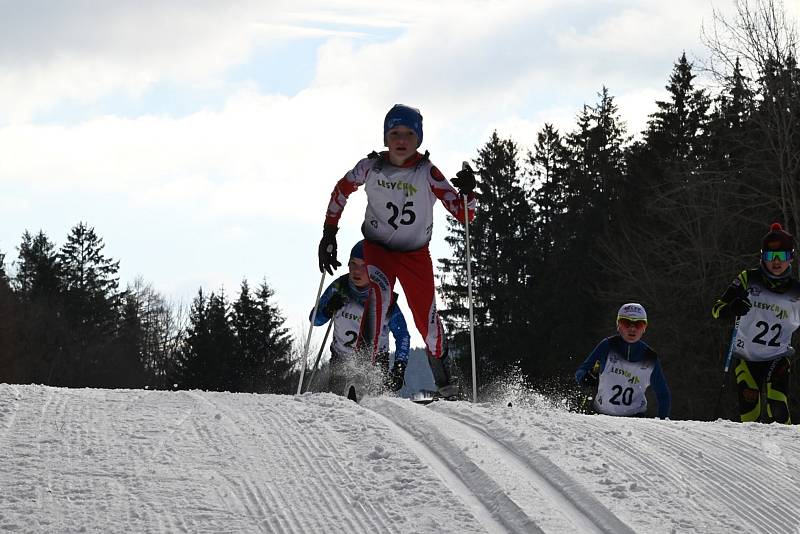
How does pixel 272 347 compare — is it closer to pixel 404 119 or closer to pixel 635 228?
pixel 635 228

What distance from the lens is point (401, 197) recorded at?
9.00 meters

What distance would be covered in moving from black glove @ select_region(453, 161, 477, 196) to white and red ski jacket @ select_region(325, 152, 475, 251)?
0.11 metres

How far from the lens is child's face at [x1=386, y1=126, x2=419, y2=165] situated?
9.08 m

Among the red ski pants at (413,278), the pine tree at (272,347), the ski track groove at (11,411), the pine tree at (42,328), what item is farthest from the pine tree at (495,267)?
the ski track groove at (11,411)

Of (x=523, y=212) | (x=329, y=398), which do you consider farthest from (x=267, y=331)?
(x=329, y=398)

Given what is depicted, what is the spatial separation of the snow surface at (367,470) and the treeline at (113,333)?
43.3 metres

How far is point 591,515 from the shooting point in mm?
4496

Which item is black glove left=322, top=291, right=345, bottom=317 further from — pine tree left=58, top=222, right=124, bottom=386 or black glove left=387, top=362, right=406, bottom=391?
pine tree left=58, top=222, right=124, bottom=386

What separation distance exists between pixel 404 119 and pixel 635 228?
3609cm

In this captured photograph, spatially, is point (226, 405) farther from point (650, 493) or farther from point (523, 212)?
point (523, 212)

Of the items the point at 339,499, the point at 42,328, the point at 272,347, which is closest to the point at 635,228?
the point at 272,347

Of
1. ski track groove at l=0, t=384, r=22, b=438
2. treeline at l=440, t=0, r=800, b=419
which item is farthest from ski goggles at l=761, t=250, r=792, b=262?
treeline at l=440, t=0, r=800, b=419

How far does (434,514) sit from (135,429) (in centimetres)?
181

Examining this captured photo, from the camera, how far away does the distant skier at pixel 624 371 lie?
32.0 feet
